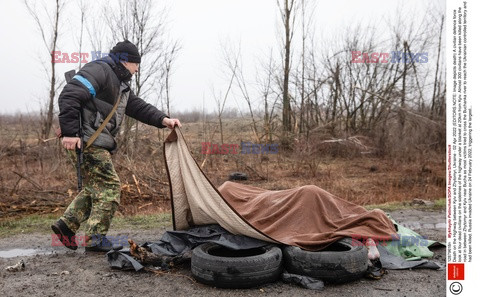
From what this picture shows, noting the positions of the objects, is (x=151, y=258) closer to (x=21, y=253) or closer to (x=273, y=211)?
(x=273, y=211)

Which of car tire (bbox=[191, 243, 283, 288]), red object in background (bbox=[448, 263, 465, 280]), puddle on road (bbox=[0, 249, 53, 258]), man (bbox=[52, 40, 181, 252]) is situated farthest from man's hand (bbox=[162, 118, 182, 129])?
red object in background (bbox=[448, 263, 465, 280])

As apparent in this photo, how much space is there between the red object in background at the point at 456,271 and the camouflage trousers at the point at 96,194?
340cm

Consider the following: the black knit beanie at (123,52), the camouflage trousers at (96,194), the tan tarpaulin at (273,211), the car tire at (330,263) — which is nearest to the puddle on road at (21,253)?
the camouflage trousers at (96,194)

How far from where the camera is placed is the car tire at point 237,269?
381 centimetres

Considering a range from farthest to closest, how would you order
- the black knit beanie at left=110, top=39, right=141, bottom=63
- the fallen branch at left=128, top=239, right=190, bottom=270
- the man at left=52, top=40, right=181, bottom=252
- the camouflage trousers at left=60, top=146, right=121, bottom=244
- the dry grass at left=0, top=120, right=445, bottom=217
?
1. the dry grass at left=0, top=120, right=445, bottom=217
2. the black knit beanie at left=110, top=39, right=141, bottom=63
3. the camouflage trousers at left=60, top=146, right=121, bottom=244
4. the man at left=52, top=40, right=181, bottom=252
5. the fallen branch at left=128, top=239, right=190, bottom=270

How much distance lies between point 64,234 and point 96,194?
59cm

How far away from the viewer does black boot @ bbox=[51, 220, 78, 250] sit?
4879 mm

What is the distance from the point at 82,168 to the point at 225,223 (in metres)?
1.73

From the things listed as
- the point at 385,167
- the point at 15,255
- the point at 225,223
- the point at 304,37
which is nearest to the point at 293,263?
the point at 225,223

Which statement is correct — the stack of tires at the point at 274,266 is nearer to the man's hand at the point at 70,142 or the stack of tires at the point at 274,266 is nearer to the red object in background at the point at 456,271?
the red object in background at the point at 456,271

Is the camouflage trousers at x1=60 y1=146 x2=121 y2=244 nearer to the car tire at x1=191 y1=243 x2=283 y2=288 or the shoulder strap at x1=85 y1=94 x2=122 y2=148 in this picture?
the shoulder strap at x1=85 y1=94 x2=122 y2=148

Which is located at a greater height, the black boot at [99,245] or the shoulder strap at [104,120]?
the shoulder strap at [104,120]

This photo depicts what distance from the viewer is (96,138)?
479 centimetres

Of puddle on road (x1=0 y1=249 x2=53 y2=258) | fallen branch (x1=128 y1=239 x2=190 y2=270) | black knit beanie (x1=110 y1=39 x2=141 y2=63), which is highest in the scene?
black knit beanie (x1=110 y1=39 x2=141 y2=63)
